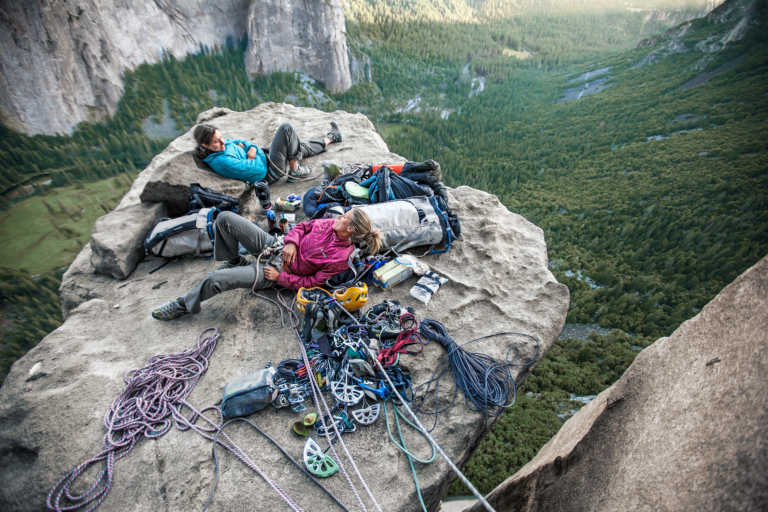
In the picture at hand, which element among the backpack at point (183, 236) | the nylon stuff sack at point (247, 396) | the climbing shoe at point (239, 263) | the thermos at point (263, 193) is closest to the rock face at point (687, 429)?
the nylon stuff sack at point (247, 396)

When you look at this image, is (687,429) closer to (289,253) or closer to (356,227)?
(356,227)

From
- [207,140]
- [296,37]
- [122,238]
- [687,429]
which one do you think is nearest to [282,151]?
[207,140]

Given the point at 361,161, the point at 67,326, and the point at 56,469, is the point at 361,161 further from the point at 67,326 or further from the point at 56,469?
the point at 56,469

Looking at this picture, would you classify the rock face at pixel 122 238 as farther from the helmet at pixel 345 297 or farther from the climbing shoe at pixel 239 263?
the helmet at pixel 345 297

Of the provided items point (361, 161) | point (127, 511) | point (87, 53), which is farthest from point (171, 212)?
point (87, 53)

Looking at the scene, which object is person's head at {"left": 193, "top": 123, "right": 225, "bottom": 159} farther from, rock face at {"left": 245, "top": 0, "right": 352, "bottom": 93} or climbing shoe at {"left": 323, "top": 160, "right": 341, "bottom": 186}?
rock face at {"left": 245, "top": 0, "right": 352, "bottom": 93}

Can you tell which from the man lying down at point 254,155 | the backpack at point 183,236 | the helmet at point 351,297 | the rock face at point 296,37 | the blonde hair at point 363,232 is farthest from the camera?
the rock face at point 296,37

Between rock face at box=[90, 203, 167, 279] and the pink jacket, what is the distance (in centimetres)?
290

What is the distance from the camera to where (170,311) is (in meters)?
3.92

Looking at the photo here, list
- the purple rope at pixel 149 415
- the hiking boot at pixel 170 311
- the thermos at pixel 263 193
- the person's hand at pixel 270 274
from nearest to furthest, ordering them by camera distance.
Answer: the purple rope at pixel 149 415 < the hiking boot at pixel 170 311 < the person's hand at pixel 270 274 < the thermos at pixel 263 193

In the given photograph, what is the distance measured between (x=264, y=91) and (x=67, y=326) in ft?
111

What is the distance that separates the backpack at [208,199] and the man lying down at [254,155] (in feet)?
1.63

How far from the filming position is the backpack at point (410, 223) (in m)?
4.50

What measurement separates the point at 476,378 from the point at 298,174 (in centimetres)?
531
